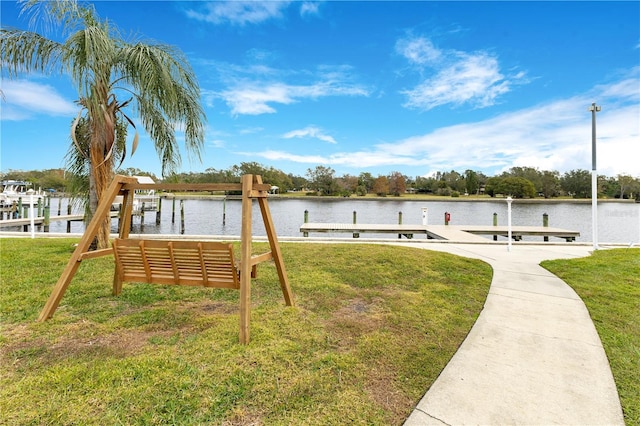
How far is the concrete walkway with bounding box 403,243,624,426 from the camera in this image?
186 cm

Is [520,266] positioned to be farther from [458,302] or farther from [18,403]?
[18,403]

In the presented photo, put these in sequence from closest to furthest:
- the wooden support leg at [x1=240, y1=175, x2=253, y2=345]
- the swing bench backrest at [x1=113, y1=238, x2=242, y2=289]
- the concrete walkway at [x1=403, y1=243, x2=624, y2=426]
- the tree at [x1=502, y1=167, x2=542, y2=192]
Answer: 1. the concrete walkway at [x1=403, y1=243, x2=624, y2=426]
2. the wooden support leg at [x1=240, y1=175, x2=253, y2=345]
3. the swing bench backrest at [x1=113, y1=238, x2=242, y2=289]
4. the tree at [x1=502, y1=167, x2=542, y2=192]

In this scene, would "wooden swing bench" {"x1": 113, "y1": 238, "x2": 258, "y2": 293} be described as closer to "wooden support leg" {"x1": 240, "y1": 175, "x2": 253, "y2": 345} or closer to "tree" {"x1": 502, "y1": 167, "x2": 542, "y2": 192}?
"wooden support leg" {"x1": 240, "y1": 175, "x2": 253, "y2": 345}

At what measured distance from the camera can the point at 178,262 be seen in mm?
3154

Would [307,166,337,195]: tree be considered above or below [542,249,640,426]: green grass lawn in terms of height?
above

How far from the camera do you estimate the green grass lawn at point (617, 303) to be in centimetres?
226

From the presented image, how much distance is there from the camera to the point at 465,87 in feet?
71.4

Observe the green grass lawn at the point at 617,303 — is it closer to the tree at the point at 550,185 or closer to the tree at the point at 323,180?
the tree at the point at 323,180

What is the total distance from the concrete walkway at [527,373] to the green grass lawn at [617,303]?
3.4 inches

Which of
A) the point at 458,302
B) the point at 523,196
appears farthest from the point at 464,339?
the point at 523,196

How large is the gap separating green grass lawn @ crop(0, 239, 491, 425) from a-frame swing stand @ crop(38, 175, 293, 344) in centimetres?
43

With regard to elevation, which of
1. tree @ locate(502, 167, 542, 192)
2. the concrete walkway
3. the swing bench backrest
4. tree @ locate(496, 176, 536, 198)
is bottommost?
the concrete walkway

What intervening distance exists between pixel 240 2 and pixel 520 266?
11.7 metres

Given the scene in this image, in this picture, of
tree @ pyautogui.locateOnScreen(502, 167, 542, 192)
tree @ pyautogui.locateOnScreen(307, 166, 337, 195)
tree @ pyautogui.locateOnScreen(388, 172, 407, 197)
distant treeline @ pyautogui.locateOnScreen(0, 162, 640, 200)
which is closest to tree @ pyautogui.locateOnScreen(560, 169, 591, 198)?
distant treeline @ pyautogui.locateOnScreen(0, 162, 640, 200)
